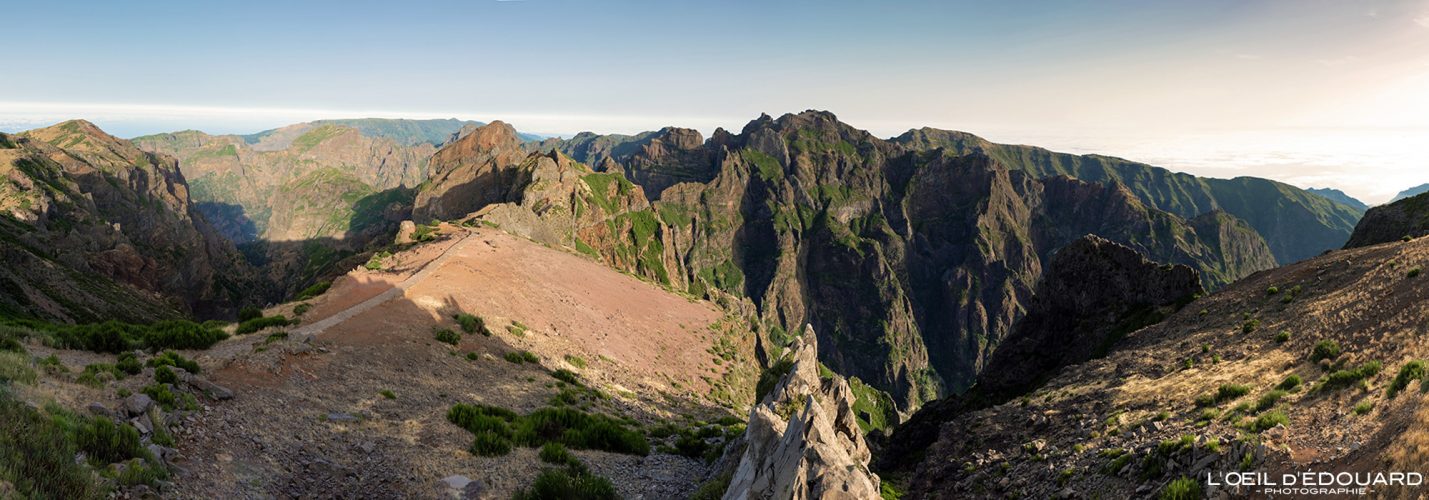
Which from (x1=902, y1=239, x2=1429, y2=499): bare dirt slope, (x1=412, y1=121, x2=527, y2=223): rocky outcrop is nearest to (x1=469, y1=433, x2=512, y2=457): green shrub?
(x1=902, y1=239, x2=1429, y2=499): bare dirt slope

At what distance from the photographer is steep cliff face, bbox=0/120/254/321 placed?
57.1m

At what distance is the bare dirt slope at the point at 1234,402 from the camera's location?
14234 millimetres

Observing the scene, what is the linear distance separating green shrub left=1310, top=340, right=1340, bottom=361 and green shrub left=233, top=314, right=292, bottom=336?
49.6 meters

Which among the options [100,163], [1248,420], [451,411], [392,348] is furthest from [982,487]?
[100,163]

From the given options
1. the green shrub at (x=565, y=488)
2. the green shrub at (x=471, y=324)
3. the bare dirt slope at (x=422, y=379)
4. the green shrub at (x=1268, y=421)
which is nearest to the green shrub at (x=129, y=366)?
the bare dirt slope at (x=422, y=379)

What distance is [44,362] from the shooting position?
1681 centimetres

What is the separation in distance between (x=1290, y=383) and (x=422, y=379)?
3852 cm

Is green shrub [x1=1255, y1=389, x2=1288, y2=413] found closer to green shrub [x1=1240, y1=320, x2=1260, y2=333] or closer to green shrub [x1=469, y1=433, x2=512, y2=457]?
green shrub [x1=1240, y1=320, x2=1260, y2=333]

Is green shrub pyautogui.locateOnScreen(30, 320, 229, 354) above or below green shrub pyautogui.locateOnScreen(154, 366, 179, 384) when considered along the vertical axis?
below

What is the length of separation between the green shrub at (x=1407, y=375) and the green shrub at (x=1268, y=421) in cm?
240

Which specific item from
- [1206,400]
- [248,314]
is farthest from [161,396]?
[1206,400]

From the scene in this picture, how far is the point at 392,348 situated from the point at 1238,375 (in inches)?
1686

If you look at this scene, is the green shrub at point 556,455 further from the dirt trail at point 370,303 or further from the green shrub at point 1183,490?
the green shrub at point 1183,490

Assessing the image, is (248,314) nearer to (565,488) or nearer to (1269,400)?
(565,488)
